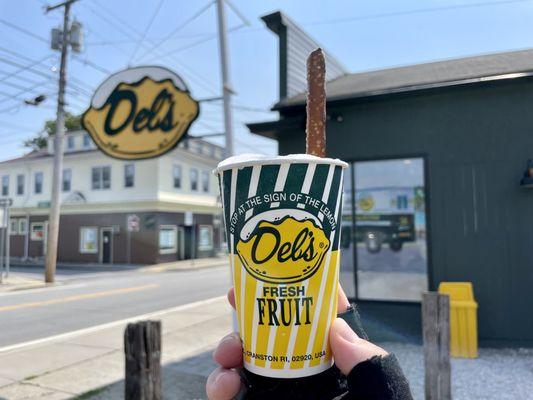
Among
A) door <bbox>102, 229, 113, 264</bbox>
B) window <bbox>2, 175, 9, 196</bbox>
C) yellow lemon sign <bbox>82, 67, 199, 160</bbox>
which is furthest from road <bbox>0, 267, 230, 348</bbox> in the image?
window <bbox>2, 175, 9, 196</bbox>

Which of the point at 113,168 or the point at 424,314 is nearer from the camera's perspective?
the point at 424,314

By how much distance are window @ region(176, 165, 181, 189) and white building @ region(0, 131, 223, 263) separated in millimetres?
65

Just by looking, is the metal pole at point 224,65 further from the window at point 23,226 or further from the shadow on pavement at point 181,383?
the window at point 23,226

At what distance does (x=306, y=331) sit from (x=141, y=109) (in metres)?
9.17

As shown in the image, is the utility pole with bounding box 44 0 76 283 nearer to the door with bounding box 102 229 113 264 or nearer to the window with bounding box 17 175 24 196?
the door with bounding box 102 229 113 264

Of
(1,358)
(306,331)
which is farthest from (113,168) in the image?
(306,331)

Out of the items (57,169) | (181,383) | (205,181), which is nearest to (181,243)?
(205,181)

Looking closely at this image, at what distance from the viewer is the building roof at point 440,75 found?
634cm

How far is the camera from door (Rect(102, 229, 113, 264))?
26.4 m

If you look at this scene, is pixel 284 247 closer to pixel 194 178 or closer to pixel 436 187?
pixel 436 187

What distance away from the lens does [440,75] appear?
280 inches

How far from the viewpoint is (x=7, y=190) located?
30.6 metres

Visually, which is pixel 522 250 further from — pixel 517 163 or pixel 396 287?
pixel 396 287

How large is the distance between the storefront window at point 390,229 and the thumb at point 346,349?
5.85 meters
